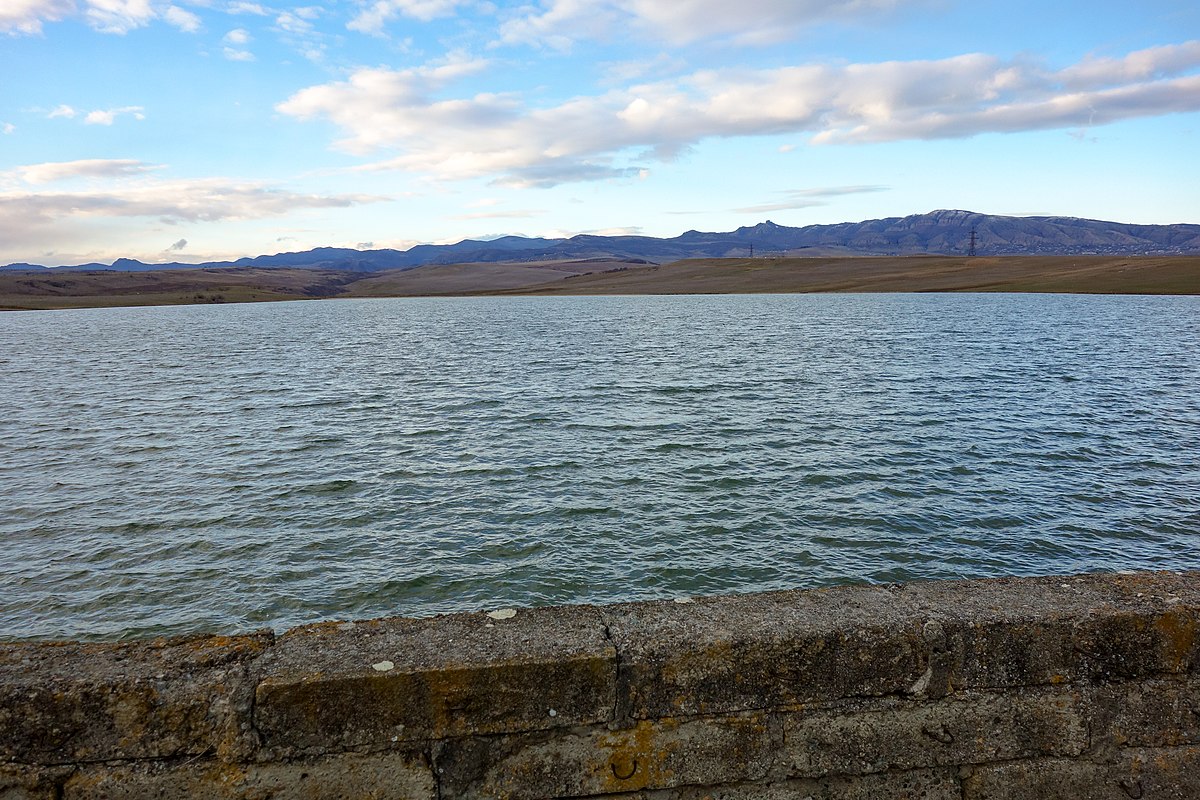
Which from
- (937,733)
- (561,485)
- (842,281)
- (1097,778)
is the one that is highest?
(842,281)

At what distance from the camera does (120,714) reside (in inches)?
127

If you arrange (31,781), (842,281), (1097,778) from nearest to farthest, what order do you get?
1. (31,781)
2. (1097,778)
3. (842,281)

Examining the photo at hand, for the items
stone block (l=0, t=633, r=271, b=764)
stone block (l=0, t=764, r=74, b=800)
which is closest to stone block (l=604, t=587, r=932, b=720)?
stone block (l=0, t=633, r=271, b=764)

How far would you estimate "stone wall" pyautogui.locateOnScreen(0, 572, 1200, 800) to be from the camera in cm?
327

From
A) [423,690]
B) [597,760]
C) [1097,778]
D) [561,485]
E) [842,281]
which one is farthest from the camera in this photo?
[842,281]

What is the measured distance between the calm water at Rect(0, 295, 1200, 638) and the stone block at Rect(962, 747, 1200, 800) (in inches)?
332

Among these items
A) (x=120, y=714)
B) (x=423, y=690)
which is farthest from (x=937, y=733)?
(x=120, y=714)

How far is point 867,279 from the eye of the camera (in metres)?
156

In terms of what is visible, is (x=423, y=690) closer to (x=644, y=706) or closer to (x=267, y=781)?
(x=267, y=781)

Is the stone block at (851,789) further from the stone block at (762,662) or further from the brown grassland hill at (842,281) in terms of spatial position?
the brown grassland hill at (842,281)

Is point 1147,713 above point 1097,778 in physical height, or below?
above

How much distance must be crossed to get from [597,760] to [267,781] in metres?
1.43

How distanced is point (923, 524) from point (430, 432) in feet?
49.3

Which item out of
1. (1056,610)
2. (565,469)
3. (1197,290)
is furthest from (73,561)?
(1197,290)
